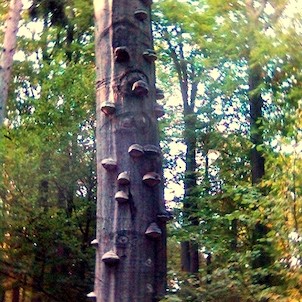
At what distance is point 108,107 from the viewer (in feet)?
11.5

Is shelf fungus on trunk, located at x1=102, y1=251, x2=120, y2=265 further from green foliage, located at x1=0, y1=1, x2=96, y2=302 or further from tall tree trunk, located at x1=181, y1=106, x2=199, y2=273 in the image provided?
tall tree trunk, located at x1=181, y1=106, x2=199, y2=273

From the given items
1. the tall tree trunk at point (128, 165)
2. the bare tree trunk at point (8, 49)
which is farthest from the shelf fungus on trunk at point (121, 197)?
the bare tree trunk at point (8, 49)

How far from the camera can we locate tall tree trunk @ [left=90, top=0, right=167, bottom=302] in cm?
318

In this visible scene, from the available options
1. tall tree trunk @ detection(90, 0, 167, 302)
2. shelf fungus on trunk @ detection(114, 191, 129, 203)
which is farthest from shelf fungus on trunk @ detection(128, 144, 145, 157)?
shelf fungus on trunk @ detection(114, 191, 129, 203)

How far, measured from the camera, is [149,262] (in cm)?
321

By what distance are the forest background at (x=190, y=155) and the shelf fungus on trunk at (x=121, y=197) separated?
2.09ft

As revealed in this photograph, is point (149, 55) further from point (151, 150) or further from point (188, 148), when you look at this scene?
point (188, 148)

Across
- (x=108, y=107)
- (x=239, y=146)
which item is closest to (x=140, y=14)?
(x=108, y=107)

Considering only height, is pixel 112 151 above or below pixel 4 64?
below

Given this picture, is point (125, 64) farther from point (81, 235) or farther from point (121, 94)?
point (81, 235)

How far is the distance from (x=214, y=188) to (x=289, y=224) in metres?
10.0

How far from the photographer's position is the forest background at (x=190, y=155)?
5.29m

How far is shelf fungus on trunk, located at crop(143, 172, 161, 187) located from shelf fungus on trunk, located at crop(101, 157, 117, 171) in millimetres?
208

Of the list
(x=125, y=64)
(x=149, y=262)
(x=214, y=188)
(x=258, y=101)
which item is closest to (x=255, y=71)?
(x=258, y=101)
